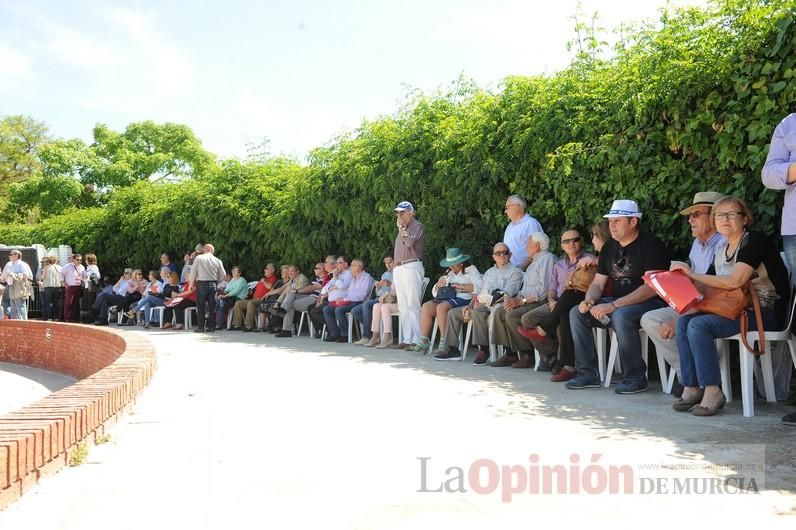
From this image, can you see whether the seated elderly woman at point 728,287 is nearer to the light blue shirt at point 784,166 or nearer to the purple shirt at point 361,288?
the light blue shirt at point 784,166

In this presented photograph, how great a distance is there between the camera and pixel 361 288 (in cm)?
1163

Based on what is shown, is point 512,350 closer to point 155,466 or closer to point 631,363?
point 631,363

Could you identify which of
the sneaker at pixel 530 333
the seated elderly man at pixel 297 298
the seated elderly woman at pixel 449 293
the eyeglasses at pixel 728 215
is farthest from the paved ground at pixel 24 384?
the eyeglasses at pixel 728 215

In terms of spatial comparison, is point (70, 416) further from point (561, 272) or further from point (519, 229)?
point (519, 229)

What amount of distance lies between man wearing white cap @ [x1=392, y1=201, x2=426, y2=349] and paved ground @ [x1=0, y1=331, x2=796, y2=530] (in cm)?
342

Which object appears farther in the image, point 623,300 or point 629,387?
point 623,300

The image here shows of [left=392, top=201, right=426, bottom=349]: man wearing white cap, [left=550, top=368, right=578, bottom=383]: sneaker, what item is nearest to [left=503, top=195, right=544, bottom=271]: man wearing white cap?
[left=392, top=201, right=426, bottom=349]: man wearing white cap

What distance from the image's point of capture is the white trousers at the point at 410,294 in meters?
10.2

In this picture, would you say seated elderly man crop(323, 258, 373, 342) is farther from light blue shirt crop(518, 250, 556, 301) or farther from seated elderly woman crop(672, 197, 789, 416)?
seated elderly woman crop(672, 197, 789, 416)

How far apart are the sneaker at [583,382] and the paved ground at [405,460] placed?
98 mm

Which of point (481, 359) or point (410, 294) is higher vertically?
point (410, 294)

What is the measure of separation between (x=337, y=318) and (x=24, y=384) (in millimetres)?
4343

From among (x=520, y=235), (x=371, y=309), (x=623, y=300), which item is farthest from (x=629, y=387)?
(x=371, y=309)

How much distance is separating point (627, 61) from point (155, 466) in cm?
612
